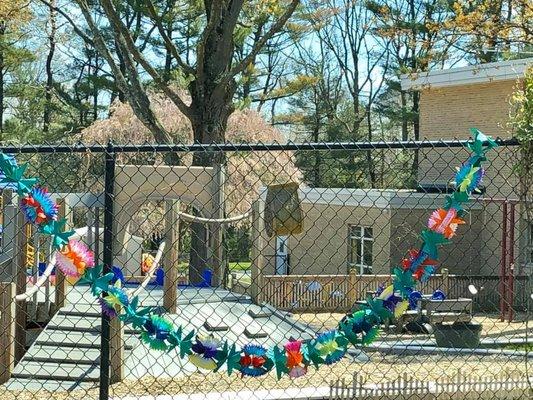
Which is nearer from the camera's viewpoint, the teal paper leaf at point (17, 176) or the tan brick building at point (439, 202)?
the teal paper leaf at point (17, 176)

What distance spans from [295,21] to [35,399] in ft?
106

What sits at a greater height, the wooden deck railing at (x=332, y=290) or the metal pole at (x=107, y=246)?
the metal pole at (x=107, y=246)

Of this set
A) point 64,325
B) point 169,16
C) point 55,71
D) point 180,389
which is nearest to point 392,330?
point 64,325

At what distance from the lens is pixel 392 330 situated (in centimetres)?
1617

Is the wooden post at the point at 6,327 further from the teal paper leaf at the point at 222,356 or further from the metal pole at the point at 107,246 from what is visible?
the teal paper leaf at the point at 222,356

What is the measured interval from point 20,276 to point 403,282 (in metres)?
8.08

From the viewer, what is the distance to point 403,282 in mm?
4418

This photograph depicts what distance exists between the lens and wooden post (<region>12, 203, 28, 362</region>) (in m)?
10.6

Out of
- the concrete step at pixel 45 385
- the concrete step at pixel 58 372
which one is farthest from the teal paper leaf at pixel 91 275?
the concrete step at pixel 58 372

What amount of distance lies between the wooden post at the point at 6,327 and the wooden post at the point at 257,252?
12.5ft

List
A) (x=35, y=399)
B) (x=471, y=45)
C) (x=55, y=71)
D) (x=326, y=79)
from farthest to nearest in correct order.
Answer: (x=326, y=79), (x=55, y=71), (x=471, y=45), (x=35, y=399)

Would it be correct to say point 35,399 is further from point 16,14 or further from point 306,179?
point 306,179

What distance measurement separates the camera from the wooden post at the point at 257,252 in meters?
12.4

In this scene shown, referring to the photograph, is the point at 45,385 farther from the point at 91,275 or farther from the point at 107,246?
the point at 91,275
